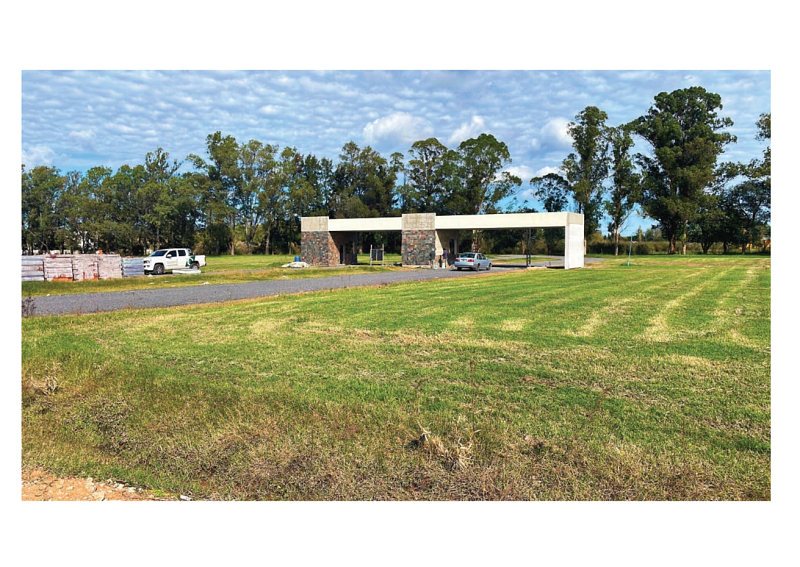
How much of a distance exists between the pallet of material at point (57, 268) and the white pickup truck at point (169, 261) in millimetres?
4574

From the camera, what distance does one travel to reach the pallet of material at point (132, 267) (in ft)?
85.4

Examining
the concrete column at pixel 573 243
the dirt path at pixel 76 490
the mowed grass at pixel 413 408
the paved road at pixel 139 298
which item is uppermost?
the concrete column at pixel 573 243

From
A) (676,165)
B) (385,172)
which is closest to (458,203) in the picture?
(385,172)

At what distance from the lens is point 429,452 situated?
449 centimetres

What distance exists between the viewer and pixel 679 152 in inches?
2002

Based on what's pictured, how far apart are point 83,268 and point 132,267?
3132 millimetres

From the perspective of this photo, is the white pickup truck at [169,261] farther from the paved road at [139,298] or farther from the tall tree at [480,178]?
the tall tree at [480,178]

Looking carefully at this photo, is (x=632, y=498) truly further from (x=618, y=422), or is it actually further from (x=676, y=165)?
(x=676, y=165)

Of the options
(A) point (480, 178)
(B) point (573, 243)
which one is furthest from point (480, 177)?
(B) point (573, 243)

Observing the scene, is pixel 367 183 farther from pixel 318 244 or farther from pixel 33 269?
pixel 33 269

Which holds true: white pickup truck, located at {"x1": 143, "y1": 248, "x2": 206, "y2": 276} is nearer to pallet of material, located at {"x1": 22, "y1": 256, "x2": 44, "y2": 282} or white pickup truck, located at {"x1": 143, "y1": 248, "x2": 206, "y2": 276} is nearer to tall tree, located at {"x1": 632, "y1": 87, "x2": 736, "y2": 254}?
pallet of material, located at {"x1": 22, "y1": 256, "x2": 44, "y2": 282}

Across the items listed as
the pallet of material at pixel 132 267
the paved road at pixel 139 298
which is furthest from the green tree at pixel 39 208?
the paved road at pixel 139 298

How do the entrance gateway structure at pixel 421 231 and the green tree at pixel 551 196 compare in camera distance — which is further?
the green tree at pixel 551 196

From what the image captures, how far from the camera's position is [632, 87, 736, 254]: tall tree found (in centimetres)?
5031
